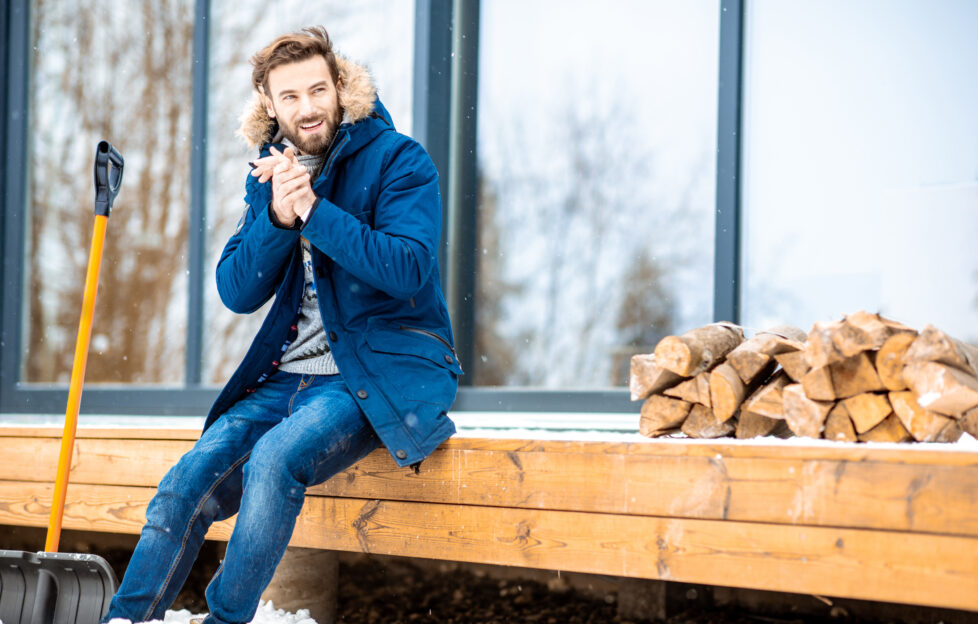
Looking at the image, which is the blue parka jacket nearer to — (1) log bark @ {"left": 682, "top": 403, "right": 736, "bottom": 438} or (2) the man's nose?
(2) the man's nose

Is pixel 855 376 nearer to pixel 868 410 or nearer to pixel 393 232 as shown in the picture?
pixel 868 410

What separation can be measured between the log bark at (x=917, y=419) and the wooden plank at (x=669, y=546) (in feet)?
0.69

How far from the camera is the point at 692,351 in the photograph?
192cm

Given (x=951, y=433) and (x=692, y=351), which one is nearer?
(x=951, y=433)

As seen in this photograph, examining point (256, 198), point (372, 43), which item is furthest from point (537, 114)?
point (256, 198)

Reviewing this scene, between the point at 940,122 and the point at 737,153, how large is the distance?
62 centimetres

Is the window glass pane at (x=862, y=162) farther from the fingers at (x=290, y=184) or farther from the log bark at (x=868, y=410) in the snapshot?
the fingers at (x=290, y=184)

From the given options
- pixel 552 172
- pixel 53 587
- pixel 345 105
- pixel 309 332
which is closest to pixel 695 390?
pixel 309 332

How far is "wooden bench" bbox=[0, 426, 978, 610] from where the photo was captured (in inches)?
62.6

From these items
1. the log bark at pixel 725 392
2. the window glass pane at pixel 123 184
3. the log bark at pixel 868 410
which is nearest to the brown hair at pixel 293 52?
the log bark at pixel 725 392

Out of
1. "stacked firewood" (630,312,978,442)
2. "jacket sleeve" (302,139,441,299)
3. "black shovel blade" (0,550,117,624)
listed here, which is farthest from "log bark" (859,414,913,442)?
"black shovel blade" (0,550,117,624)

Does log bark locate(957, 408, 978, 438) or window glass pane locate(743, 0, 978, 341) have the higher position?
window glass pane locate(743, 0, 978, 341)

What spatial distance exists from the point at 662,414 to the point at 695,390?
9cm

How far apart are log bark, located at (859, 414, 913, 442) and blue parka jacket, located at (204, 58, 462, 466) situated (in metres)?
0.85
